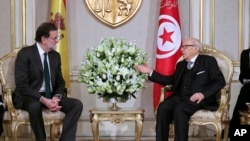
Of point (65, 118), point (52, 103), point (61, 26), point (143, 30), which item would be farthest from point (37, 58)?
point (143, 30)

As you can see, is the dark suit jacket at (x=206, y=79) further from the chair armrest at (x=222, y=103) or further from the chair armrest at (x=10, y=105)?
the chair armrest at (x=10, y=105)

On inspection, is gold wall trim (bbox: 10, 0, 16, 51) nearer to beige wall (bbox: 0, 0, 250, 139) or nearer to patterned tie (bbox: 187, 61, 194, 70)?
beige wall (bbox: 0, 0, 250, 139)

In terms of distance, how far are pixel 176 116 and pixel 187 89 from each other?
382mm

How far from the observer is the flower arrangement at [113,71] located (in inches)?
191

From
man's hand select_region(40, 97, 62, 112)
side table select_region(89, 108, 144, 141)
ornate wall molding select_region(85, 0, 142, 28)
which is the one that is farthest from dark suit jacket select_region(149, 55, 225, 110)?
ornate wall molding select_region(85, 0, 142, 28)

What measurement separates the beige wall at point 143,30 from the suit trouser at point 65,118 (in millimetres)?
1679

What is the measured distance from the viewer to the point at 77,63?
659 cm

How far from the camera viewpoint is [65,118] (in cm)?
483

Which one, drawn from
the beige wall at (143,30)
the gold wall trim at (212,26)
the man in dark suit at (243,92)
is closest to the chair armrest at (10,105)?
the beige wall at (143,30)

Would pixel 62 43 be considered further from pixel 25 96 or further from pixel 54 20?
pixel 25 96

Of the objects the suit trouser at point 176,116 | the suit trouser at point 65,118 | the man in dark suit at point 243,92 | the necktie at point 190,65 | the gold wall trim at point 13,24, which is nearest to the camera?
the suit trouser at point 65,118

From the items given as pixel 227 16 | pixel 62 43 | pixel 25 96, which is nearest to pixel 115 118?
pixel 25 96

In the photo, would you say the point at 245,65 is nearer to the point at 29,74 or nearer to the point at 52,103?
the point at 52,103

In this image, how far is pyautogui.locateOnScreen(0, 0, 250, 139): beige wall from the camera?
6.46 meters
